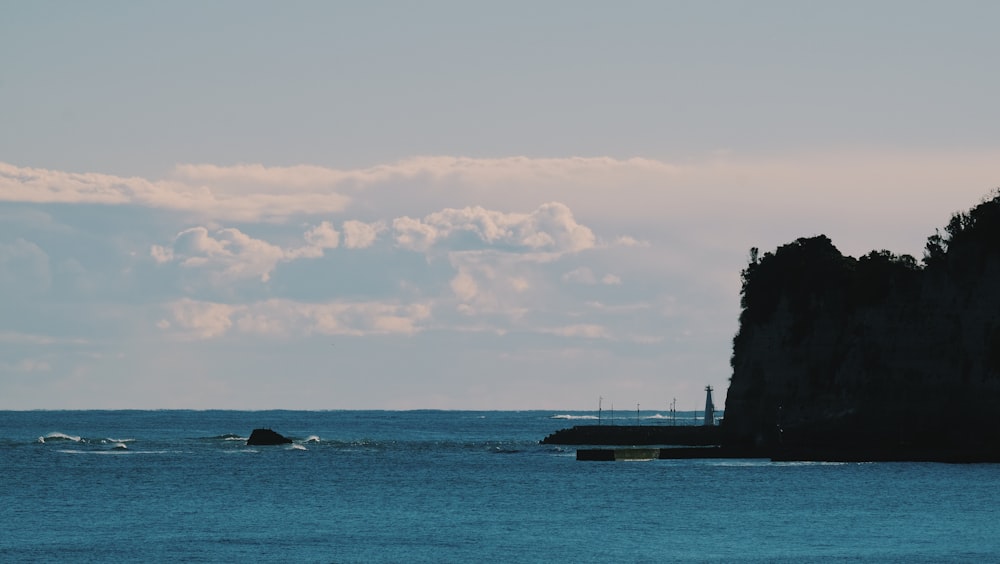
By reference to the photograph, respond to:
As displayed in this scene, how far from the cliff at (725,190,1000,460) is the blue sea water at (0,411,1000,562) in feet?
34.3

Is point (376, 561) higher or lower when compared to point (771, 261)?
lower

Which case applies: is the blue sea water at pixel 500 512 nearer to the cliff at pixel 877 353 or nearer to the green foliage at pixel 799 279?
the cliff at pixel 877 353

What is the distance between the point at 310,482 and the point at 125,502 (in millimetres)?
24185

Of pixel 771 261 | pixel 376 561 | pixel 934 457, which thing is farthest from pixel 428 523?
pixel 771 261

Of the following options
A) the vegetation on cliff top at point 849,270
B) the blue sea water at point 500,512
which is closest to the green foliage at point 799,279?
the vegetation on cliff top at point 849,270

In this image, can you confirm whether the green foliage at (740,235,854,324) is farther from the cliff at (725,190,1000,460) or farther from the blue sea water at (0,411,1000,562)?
the blue sea water at (0,411,1000,562)

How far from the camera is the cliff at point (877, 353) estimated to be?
477ft

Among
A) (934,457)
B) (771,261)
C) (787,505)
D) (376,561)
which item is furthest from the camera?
(771,261)

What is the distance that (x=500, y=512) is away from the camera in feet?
321

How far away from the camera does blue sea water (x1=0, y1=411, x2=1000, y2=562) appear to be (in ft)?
245

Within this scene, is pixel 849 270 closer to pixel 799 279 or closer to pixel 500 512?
pixel 799 279

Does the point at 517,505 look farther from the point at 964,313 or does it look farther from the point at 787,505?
the point at 964,313

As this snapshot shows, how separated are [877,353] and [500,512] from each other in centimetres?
6681

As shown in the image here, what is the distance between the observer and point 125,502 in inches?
4124
